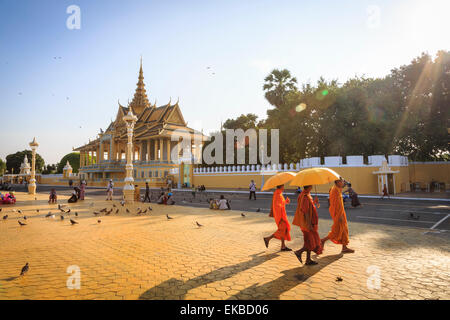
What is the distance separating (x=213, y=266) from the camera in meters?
4.58

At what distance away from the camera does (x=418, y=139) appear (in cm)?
2289

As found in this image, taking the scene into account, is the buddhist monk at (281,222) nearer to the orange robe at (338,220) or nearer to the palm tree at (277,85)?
the orange robe at (338,220)

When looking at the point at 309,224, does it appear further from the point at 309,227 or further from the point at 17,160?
the point at 17,160

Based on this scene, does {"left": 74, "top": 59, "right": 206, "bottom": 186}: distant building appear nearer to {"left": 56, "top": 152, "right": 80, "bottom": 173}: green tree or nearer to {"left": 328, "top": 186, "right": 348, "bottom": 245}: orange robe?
{"left": 328, "top": 186, "right": 348, "bottom": 245}: orange robe

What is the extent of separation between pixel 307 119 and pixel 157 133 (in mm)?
28443

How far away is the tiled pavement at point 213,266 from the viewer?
11.6ft

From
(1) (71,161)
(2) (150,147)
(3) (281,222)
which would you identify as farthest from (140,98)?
(3) (281,222)

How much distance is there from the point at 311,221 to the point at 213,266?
1.97 m

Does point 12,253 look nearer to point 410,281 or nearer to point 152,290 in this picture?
point 152,290

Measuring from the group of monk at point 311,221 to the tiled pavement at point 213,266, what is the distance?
0.30 m

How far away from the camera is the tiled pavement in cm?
352

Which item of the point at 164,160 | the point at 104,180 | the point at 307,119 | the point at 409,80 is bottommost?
the point at 104,180

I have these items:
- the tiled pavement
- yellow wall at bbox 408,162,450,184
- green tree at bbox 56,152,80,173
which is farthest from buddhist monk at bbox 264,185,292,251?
green tree at bbox 56,152,80,173
